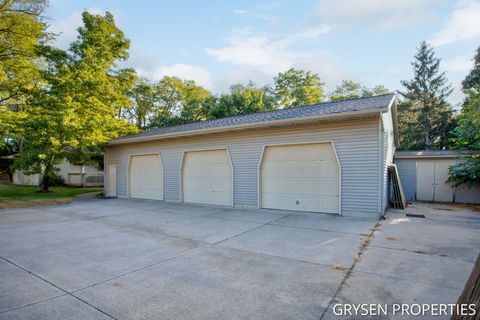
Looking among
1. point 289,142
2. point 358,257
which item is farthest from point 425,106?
point 358,257

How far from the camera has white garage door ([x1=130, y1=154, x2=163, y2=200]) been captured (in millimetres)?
11219

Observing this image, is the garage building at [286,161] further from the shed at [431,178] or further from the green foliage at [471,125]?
the shed at [431,178]

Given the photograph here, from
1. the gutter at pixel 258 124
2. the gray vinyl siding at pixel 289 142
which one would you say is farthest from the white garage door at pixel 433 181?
the gutter at pixel 258 124

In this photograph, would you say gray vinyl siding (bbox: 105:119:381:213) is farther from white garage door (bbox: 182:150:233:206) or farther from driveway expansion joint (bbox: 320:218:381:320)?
driveway expansion joint (bbox: 320:218:381:320)

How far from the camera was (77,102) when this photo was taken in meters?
12.5

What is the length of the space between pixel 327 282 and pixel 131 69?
17.0 meters

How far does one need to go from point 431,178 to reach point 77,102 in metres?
17.0

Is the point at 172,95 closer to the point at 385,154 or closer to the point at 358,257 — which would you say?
the point at 385,154

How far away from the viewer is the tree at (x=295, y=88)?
24.3 meters

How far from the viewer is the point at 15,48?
41.0 feet

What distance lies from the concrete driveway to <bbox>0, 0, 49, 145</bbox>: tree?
31.7 ft

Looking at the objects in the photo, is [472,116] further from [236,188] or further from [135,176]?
[135,176]

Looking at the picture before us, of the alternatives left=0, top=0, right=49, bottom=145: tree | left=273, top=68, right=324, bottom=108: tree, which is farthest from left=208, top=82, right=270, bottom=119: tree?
left=0, top=0, right=49, bottom=145: tree

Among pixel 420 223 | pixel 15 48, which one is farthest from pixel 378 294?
pixel 15 48
